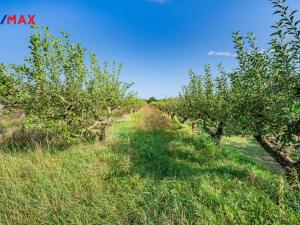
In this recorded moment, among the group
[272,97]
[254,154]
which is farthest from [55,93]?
[254,154]

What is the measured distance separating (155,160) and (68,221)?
11.8 ft

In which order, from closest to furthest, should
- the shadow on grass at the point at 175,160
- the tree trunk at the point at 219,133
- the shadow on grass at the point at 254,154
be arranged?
the shadow on grass at the point at 175,160 < the shadow on grass at the point at 254,154 < the tree trunk at the point at 219,133

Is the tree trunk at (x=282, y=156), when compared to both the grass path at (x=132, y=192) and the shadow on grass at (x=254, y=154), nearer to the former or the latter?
the grass path at (x=132, y=192)

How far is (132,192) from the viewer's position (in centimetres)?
413

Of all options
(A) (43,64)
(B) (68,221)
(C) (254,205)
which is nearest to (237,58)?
(C) (254,205)

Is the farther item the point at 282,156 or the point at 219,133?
the point at 219,133

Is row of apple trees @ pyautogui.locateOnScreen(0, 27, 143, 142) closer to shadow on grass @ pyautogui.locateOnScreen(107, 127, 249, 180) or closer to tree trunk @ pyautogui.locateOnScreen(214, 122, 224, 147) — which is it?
shadow on grass @ pyautogui.locateOnScreen(107, 127, 249, 180)

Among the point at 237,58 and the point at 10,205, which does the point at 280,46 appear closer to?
the point at 237,58

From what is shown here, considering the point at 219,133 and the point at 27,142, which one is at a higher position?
the point at 219,133

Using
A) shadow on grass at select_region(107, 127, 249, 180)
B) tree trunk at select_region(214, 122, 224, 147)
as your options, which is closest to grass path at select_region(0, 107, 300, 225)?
shadow on grass at select_region(107, 127, 249, 180)

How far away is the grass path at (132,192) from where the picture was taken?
131 inches

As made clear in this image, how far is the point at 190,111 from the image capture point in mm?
11375

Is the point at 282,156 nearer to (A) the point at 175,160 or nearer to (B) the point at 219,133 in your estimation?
(A) the point at 175,160

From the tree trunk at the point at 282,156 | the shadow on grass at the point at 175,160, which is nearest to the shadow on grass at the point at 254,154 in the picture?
the shadow on grass at the point at 175,160
